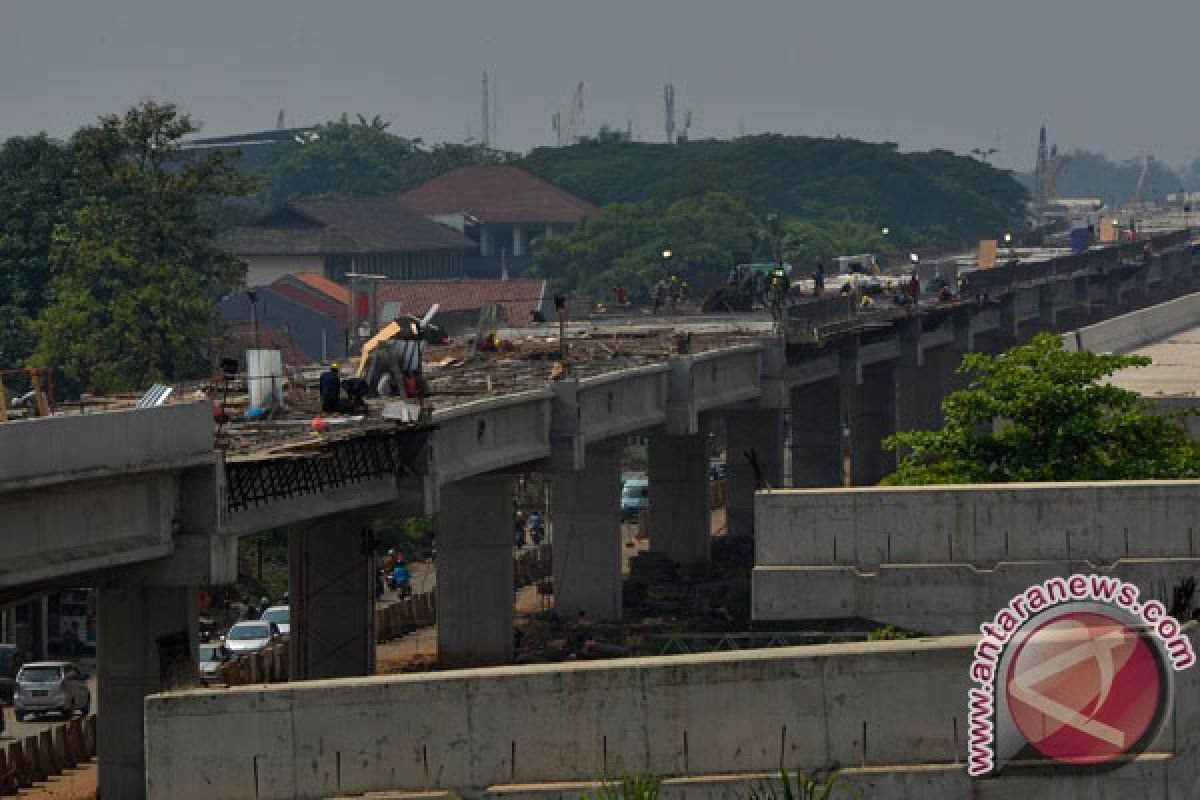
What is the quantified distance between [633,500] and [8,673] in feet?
195

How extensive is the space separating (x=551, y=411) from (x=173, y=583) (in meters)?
26.5

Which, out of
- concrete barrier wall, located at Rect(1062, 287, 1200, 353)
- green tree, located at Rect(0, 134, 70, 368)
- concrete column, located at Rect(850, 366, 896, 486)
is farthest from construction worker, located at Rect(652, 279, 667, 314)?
green tree, located at Rect(0, 134, 70, 368)

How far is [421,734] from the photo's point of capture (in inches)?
1372

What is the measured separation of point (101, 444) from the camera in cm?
4522

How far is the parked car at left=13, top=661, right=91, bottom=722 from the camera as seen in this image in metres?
69.3

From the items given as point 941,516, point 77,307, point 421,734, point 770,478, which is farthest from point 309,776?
point 77,307

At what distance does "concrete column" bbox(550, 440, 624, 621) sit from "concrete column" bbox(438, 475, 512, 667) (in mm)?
10317

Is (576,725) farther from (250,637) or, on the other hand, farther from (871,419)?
(871,419)

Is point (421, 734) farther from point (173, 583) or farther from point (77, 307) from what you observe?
point (77, 307)

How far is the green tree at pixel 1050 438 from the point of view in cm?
5494

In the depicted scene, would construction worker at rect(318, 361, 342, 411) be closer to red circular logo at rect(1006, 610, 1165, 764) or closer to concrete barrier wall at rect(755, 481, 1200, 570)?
concrete barrier wall at rect(755, 481, 1200, 570)

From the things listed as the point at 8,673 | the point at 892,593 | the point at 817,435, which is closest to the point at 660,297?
the point at 817,435

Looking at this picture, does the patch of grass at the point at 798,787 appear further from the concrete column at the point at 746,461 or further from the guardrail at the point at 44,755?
the concrete column at the point at 746,461

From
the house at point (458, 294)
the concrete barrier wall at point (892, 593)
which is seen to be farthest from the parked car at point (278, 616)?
the house at point (458, 294)
